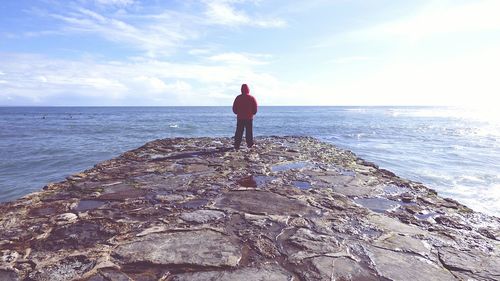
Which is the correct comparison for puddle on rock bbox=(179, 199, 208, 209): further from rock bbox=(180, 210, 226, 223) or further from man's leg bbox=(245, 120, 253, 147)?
man's leg bbox=(245, 120, 253, 147)

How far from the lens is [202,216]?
3984mm

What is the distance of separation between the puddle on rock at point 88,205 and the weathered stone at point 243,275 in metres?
2.17

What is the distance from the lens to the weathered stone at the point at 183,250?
114 inches

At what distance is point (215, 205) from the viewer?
14.5ft

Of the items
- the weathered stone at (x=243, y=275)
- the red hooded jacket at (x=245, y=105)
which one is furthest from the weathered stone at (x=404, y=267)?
the red hooded jacket at (x=245, y=105)

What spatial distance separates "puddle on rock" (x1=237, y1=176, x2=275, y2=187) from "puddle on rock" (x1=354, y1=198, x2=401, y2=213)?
5.24 feet

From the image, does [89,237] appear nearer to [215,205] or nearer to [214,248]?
[214,248]

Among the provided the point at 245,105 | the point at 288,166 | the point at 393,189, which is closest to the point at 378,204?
the point at 393,189

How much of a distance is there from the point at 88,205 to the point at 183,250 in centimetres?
199

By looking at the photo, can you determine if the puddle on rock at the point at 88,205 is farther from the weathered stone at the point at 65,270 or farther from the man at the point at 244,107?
the man at the point at 244,107

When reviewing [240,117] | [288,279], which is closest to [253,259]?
[288,279]

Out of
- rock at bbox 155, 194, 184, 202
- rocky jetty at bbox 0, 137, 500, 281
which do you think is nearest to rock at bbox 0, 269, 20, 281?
rocky jetty at bbox 0, 137, 500, 281

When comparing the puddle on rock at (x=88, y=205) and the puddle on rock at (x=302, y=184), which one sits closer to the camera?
the puddle on rock at (x=88, y=205)

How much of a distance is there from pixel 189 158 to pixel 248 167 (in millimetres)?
1802
